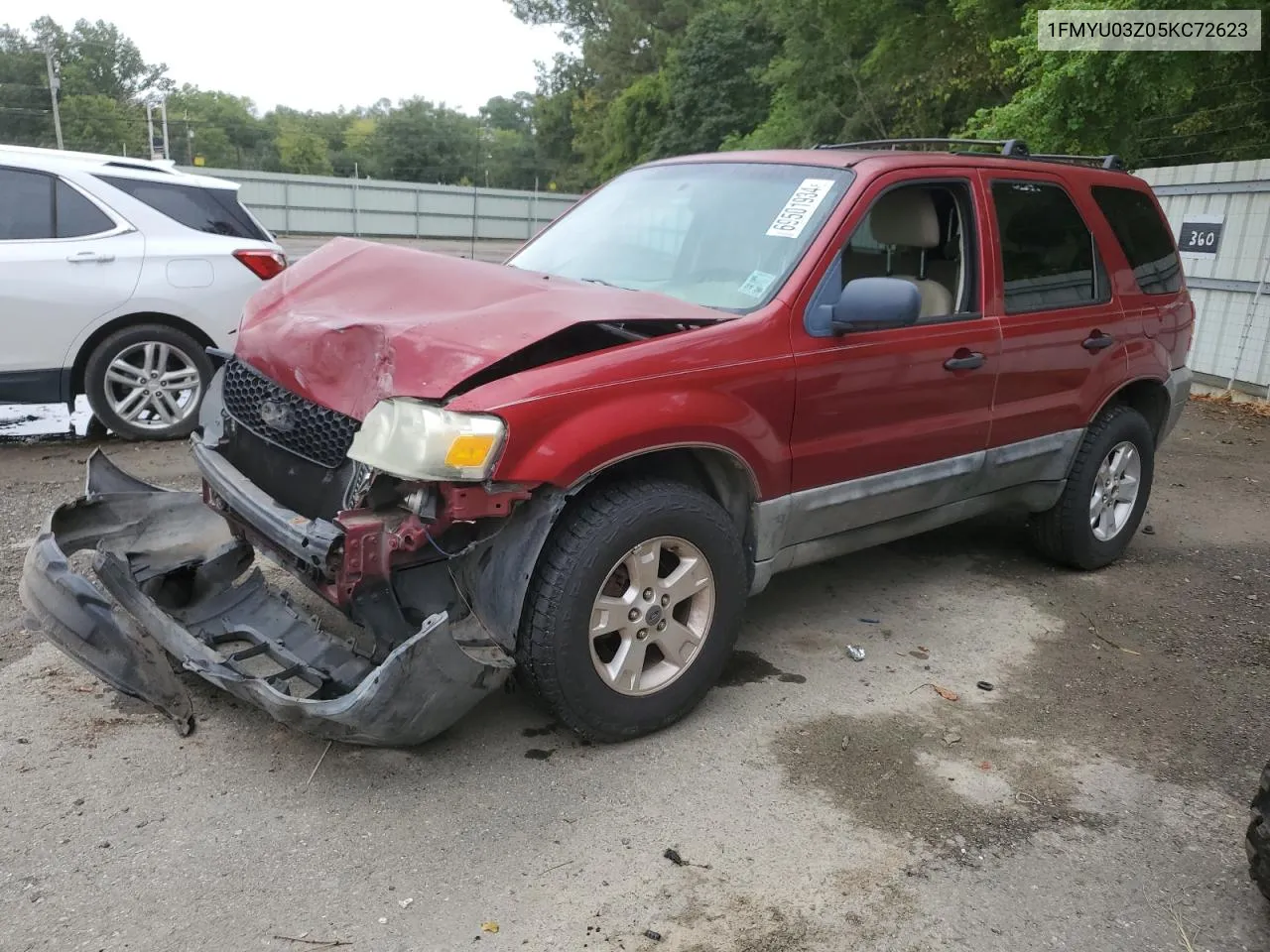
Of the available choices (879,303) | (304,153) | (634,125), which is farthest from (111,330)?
(304,153)

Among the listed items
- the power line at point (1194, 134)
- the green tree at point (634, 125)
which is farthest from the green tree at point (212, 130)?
the power line at point (1194, 134)

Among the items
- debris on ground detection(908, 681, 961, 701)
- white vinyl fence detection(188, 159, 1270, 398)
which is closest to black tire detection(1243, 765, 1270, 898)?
debris on ground detection(908, 681, 961, 701)

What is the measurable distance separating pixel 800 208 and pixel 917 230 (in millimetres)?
668

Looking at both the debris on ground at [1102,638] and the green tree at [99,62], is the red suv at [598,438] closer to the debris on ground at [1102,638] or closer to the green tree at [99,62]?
the debris on ground at [1102,638]

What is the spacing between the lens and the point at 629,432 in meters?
3.00

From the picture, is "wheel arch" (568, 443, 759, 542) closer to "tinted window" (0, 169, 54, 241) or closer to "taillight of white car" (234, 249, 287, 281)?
"taillight of white car" (234, 249, 287, 281)

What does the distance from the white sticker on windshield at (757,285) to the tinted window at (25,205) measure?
476 cm

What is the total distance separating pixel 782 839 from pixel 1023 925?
2.11 ft

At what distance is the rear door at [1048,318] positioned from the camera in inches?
167

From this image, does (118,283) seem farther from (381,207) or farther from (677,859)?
(381,207)

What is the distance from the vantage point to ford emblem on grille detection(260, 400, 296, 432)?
3.20m

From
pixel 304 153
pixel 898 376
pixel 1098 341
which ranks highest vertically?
pixel 304 153

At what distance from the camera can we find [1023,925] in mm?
2568

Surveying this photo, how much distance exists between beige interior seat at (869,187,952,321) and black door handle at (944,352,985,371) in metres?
0.18
